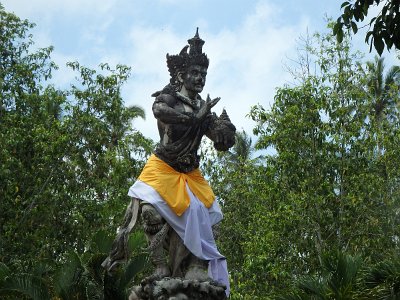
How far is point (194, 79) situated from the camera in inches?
357

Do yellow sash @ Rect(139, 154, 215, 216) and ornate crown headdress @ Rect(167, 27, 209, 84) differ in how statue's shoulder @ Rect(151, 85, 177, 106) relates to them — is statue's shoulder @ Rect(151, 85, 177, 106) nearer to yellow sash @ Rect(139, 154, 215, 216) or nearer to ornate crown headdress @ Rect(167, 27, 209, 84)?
ornate crown headdress @ Rect(167, 27, 209, 84)

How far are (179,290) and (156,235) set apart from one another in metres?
0.69

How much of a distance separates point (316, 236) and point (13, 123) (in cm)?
773

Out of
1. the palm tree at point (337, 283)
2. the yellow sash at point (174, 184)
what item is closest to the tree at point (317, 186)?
the palm tree at point (337, 283)

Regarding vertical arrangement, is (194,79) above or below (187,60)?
below

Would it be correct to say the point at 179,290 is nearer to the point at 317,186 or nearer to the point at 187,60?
the point at 187,60

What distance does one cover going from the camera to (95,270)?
13070 mm

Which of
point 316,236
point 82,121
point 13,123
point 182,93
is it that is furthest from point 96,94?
point 182,93

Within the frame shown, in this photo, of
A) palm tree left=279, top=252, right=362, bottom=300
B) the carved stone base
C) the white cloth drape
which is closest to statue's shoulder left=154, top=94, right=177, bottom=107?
the white cloth drape

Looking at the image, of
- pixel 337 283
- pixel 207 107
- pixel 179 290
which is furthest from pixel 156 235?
pixel 337 283

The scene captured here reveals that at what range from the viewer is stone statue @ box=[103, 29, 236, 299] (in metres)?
8.48

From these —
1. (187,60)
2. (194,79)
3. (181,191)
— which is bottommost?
(181,191)

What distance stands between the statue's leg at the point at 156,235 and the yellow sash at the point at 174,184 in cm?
18

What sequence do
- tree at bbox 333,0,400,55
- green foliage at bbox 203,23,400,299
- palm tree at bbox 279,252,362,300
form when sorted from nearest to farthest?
1. tree at bbox 333,0,400,55
2. palm tree at bbox 279,252,362,300
3. green foliage at bbox 203,23,400,299
